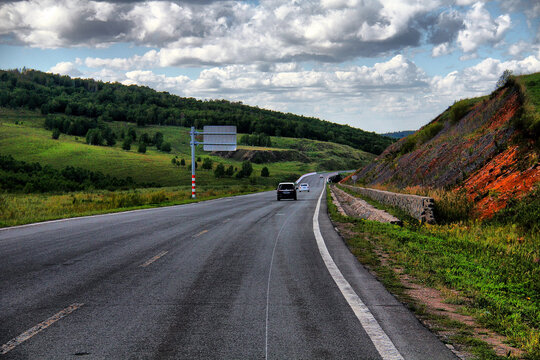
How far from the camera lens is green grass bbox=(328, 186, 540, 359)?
206 inches

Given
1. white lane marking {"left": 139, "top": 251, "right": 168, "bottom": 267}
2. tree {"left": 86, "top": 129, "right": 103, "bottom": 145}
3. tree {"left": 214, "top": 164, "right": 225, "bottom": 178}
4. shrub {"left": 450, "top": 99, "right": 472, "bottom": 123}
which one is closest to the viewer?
white lane marking {"left": 139, "top": 251, "right": 168, "bottom": 267}

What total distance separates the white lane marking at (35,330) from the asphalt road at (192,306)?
1 centimetres

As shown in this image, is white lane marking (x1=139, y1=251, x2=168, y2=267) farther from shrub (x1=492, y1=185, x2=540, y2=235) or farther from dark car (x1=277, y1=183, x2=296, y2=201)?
dark car (x1=277, y1=183, x2=296, y2=201)

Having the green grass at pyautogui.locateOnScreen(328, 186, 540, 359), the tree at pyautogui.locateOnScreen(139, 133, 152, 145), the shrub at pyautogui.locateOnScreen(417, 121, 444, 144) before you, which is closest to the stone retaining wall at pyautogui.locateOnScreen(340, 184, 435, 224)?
the green grass at pyautogui.locateOnScreen(328, 186, 540, 359)

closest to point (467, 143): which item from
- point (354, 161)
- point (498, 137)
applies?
point (498, 137)

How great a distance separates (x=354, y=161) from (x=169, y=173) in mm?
103415

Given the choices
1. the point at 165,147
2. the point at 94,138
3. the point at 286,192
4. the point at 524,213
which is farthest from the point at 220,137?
the point at 165,147

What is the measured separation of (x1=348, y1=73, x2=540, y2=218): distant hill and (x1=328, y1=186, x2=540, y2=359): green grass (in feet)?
6.96

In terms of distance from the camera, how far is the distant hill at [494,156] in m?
14.6

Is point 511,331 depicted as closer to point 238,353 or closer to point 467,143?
point 238,353

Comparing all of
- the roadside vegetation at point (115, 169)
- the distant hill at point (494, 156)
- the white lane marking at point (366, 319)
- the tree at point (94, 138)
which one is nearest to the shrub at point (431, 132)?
the distant hill at point (494, 156)

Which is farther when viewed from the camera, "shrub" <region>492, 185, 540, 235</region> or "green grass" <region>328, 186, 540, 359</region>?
"shrub" <region>492, 185, 540, 235</region>

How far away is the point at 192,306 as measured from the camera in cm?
582

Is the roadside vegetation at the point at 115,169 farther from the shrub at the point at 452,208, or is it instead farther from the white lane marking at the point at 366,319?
the white lane marking at the point at 366,319
